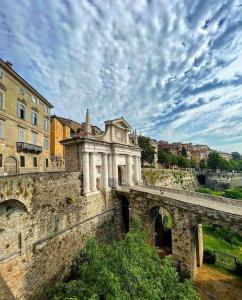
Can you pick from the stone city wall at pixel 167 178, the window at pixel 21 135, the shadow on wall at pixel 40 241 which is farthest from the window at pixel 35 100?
the stone city wall at pixel 167 178

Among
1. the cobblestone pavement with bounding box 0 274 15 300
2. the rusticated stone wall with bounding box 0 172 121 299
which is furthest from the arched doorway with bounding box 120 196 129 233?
the cobblestone pavement with bounding box 0 274 15 300

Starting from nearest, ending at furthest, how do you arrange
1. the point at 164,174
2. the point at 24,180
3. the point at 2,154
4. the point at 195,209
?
the point at 24,180 < the point at 195,209 < the point at 2,154 < the point at 164,174

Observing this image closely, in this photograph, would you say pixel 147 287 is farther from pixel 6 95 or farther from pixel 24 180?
pixel 6 95

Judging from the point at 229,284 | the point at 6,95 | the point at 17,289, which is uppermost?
the point at 6,95

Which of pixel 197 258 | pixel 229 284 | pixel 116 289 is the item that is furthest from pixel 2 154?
pixel 229 284

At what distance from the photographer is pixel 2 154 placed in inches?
792

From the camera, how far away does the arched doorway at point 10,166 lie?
20.8 metres

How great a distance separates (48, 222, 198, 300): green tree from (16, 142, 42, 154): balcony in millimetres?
16893

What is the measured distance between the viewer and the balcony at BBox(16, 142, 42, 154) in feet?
73.5

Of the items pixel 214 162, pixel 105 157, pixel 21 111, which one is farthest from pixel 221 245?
pixel 214 162

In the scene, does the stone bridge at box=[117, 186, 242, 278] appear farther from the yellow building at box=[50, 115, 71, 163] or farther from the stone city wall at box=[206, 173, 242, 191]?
the stone city wall at box=[206, 173, 242, 191]

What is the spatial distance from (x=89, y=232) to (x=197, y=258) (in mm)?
9062

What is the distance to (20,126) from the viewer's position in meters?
23.0

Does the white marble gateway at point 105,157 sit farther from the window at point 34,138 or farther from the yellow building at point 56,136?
the yellow building at point 56,136
